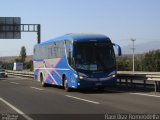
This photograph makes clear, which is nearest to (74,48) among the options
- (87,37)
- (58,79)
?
(87,37)

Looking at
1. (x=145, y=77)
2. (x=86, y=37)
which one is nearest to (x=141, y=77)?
(x=145, y=77)

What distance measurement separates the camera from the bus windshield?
24.6 m

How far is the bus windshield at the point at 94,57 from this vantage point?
24562mm

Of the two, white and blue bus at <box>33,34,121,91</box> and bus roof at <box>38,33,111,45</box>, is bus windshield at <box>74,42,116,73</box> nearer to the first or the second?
white and blue bus at <box>33,34,121,91</box>

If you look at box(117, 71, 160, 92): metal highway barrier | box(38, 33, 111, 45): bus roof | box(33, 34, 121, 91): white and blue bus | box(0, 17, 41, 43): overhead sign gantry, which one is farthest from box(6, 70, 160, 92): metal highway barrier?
box(0, 17, 41, 43): overhead sign gantry

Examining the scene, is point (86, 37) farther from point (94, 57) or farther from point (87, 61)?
point (87, 61)

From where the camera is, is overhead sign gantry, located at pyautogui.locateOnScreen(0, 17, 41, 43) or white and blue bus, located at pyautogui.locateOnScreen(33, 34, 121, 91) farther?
overhead sign gantry, located at pyautogui.locateOnScreen(0, 17, 41, 43)

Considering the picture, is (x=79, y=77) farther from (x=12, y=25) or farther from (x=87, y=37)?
(x=12, y=25)

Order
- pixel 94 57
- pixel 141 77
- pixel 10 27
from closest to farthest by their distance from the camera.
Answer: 1. pixel 94 57
2. pixel 141 77
3. pixel 10 27

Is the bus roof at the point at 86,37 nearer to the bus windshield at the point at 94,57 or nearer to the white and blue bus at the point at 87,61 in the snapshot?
the white and blue bus at the point at 87,61

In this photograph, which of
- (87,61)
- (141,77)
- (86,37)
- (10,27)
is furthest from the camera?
(10,27)

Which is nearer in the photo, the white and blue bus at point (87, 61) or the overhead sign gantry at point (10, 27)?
the white and blue bus at point (87, 61)

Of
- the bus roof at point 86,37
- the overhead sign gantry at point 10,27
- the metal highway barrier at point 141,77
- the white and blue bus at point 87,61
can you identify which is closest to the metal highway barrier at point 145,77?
the metal highway barrier at point 141,77

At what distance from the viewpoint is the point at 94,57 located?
81.5 ft
